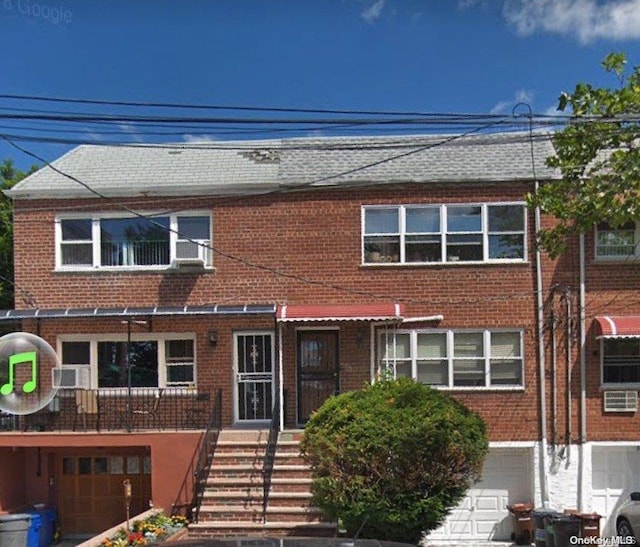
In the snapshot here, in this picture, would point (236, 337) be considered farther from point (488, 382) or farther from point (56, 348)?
point (488, 382)

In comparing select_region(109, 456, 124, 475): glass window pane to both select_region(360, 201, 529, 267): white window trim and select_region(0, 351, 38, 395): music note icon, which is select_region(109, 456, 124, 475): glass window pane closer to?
select_region(0, 351, 38, 395): music note icon

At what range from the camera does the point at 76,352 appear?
51.8 feet

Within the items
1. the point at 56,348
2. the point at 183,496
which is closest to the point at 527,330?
the point at 183,496

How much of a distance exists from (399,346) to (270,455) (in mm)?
3705

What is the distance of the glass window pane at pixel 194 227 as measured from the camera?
1562 cm

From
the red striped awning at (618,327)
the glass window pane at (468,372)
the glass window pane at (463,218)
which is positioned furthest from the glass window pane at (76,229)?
the red striped awning at (618,327)

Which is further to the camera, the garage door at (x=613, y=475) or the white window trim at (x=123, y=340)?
the white window trim at (x=123, y=340)

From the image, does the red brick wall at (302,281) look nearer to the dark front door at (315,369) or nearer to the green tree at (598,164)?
the dark front door at (315,369)

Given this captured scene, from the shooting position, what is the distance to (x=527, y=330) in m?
15.0

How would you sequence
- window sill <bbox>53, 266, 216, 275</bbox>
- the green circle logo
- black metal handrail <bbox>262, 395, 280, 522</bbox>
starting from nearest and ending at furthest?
the green circle logo
black metal handrail <bbox>262, 395, 280, 522</bbox>
window sill <bbox>53, 266, 216, 275</bbox>

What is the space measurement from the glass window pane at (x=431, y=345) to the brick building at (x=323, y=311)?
0.10 ft

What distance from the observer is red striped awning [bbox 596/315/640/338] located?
14.2m

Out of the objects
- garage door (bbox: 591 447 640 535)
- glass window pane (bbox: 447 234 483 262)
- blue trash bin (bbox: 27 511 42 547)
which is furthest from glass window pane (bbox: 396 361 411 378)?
blue trash bin (bbox: 27 511 42 547)

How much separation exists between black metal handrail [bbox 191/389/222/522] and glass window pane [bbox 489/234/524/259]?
658cm
